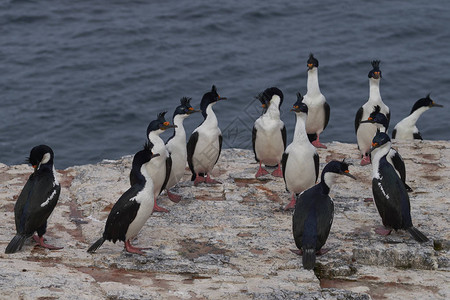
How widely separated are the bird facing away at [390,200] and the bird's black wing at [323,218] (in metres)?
0.85

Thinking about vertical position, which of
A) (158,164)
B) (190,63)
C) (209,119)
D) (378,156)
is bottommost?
(190,63)

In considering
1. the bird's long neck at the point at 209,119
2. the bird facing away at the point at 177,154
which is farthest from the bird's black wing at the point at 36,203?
the bird's long neck at the point at 209,119

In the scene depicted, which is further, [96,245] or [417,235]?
[417,235]

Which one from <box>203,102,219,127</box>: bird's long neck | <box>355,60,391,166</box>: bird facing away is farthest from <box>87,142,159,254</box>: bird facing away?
<box>355,60,391,166</box>: bird facing away

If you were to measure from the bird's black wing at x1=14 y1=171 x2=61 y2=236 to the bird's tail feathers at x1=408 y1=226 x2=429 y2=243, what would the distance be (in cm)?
429

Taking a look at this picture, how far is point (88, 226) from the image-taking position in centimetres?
1012

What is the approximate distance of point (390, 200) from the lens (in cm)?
968

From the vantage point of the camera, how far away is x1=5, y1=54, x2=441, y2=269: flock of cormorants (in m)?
9.08

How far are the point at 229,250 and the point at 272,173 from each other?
319 cm

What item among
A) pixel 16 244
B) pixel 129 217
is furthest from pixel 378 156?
pixel 16 244

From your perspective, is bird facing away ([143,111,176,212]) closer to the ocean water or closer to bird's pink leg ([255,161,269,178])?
bird's pink leg ([255,161,269,178])

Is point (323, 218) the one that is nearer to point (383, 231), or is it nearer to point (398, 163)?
point (383, 231)

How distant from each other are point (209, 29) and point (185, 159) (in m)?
15.2

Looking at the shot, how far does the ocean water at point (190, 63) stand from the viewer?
20.3 meters
